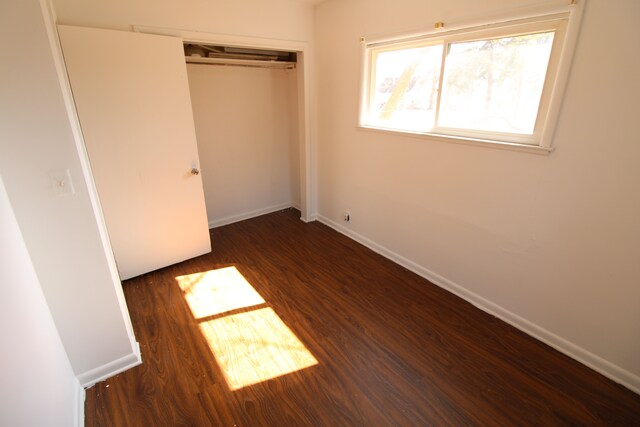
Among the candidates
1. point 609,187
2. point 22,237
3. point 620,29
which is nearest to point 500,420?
point 609,187

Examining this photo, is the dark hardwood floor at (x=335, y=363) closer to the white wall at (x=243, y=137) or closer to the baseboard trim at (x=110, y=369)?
the baseboard trim at (x=110, y=369)

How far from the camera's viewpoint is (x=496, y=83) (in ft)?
6.82

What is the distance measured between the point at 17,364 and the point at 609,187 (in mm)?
2776

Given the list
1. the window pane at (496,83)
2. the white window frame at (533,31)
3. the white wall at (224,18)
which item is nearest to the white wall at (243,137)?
the white wall at (224,18)

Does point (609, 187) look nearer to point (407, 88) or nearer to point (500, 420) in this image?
point (500, 420)

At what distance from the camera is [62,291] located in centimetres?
157

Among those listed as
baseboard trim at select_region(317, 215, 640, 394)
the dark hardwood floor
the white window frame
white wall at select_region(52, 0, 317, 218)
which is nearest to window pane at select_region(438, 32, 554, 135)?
the white window frame

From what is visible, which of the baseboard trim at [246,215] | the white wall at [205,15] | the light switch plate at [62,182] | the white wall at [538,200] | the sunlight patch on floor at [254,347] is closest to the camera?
the light switch plate at [62,182]

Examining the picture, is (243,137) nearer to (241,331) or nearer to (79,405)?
(241,331)

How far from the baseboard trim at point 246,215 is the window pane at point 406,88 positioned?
1.92m

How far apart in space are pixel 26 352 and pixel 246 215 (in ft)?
9.93

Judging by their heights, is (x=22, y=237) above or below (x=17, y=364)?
above

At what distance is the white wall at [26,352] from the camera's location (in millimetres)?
980

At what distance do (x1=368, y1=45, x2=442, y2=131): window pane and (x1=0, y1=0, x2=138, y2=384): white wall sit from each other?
2404 mm
